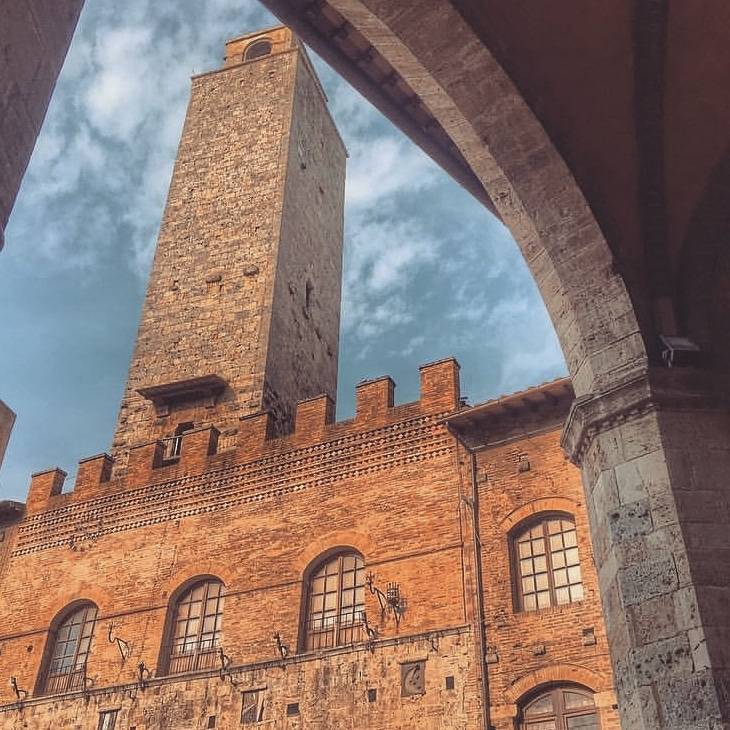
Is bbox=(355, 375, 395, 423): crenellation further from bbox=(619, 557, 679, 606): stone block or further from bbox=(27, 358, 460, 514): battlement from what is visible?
bbox=(619, 557, 679, 606): stone block

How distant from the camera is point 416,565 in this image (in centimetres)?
1207

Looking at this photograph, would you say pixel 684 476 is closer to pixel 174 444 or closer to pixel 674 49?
Answer: pixel 674 49

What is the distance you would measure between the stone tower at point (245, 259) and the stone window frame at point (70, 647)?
12.6 feet

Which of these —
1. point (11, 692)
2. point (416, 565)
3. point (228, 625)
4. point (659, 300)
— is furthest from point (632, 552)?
point (11, 692)

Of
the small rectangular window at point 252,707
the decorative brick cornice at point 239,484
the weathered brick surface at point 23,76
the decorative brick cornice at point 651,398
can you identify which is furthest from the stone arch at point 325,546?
the weathered brick surface at point 23,76

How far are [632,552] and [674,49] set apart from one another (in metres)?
3.53

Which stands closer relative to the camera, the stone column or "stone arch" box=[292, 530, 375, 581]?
the stone column

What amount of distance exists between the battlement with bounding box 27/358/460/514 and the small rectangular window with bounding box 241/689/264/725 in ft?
13.2

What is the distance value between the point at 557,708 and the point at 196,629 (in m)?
5.67

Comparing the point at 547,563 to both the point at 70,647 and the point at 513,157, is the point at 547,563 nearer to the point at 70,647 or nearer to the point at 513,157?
the point at 513,157

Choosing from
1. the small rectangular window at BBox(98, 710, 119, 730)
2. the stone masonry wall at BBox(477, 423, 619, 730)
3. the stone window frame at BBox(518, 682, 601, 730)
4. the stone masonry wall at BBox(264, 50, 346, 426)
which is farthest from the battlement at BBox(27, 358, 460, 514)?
the stone window frame at BBox(518, 682, 601, 730)

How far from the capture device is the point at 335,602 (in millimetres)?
12461

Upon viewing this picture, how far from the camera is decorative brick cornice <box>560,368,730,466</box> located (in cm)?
441

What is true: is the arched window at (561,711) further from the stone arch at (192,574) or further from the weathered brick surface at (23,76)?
the weathered brick surface at (23,76)
